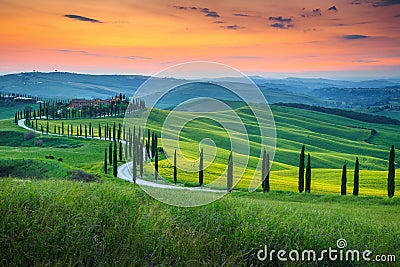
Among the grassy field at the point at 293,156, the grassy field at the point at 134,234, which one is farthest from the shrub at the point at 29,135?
the grassy field at the point at 134,234

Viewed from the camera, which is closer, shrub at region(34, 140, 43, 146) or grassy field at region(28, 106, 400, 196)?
grassy field at region(28, 106, 400, 196)

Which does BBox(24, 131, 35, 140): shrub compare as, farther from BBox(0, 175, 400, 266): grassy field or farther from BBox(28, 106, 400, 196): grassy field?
BBox(0, 175, 400, 266): grassy field

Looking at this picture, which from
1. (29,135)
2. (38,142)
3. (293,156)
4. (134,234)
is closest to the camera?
(134,234)

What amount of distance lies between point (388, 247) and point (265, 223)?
3.11 meters

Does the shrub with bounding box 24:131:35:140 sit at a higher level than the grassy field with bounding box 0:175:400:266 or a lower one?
lower

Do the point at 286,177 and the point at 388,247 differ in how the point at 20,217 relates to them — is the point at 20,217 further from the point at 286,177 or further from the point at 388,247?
the point at 286,177

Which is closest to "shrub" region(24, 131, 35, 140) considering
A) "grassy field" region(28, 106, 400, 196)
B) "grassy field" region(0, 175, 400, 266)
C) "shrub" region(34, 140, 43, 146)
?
"shrub" region(34, 140, 43, 146)

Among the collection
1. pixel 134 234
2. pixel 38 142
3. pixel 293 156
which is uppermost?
pixel 134 234

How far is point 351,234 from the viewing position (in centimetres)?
996

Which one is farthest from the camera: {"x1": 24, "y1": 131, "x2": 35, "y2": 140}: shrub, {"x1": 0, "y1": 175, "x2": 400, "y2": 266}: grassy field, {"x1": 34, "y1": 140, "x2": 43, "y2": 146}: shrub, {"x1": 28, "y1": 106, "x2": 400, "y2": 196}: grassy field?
{"x1": 24, "y1": 131, "x2": 35, "y2": 140}: shrub

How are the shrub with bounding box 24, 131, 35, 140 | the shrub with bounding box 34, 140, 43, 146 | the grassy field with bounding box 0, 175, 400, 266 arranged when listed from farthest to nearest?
the shrub with bounding box 24, 131, 35, 140
the shrub with bounding box 34, 140, 43, 146
the grassy field with bounding box 0, 175, 400, 266

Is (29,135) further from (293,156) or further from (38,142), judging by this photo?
(293,156)

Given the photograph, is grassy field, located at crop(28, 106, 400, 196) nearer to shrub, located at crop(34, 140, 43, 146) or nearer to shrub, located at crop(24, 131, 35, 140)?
shrub, located at crop(24, 131, 35, 140)

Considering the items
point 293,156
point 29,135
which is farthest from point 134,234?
point 29,135
